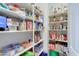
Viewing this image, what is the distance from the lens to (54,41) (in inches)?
55.2

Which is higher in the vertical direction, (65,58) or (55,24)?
(55,24)

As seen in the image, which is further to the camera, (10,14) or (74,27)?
(74,27)

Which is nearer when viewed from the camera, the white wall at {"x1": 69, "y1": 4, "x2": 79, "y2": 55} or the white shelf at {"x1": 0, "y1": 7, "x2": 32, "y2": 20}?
the white shelf at {"x1": 0, "y1": 7, "x2": 32, "y2": 20}

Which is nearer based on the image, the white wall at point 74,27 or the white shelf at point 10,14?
the white shelf at point 10,14

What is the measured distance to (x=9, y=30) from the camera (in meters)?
1.28

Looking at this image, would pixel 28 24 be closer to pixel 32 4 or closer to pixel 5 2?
pixel 32 4

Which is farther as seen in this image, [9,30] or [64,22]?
[64,22]

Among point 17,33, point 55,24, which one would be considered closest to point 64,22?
point 55,24

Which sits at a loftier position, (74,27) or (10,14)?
(10,14)

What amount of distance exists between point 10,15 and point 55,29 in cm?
49

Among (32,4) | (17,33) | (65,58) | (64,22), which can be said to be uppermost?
(32,4)

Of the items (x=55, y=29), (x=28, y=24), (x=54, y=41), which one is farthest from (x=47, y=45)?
(x=28, y=24)

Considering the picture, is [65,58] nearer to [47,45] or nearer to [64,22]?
[47,45]

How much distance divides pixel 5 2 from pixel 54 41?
655 millimetres
